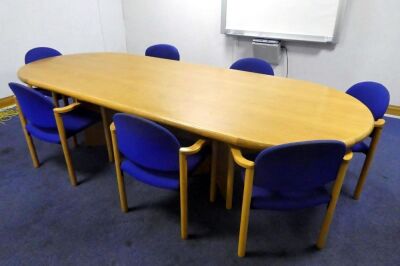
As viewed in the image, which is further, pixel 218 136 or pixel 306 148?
pixel 218 136

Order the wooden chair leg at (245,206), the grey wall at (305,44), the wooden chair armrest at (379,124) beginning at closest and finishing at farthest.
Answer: the wooden chair leg at (245,206) → the wooden chair armrest at (379,124) → the grey wall at (305,44)

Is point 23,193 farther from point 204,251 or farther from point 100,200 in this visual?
point 204,251

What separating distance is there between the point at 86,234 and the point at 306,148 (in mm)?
1305

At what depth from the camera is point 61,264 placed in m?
1.39

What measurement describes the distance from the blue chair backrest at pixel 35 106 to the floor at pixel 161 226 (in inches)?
18.8

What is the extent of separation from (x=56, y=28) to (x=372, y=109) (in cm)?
380

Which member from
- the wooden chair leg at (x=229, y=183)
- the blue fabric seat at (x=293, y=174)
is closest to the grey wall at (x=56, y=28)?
the wooden chair leg at (x=229, y=183)

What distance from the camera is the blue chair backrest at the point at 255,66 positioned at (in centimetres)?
227

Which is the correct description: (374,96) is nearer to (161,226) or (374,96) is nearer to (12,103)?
(161,226)

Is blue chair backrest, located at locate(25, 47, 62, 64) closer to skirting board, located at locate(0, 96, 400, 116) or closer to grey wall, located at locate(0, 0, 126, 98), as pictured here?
grey wall, located at locate(0, 0, 126, 98)

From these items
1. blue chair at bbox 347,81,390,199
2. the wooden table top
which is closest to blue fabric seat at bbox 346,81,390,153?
blue chair at bbox 347,81,390,199

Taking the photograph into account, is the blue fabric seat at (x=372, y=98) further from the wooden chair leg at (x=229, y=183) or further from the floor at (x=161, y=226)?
the wooden chair leg at (x=229, y=183)

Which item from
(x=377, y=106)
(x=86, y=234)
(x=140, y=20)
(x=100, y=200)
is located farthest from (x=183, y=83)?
(x=140, y=20)

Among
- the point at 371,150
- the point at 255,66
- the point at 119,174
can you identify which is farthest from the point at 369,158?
the point at 119,174
